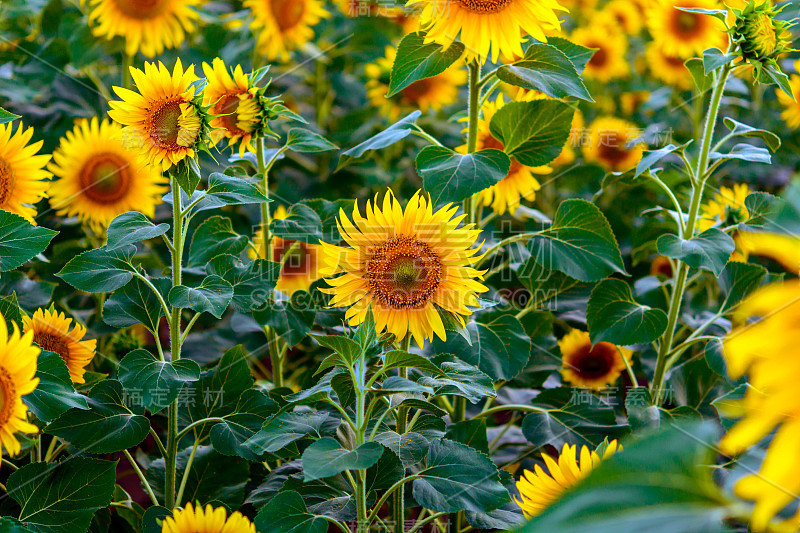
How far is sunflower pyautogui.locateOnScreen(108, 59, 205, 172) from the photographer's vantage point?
86 cm

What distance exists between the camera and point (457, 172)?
3.14 ft

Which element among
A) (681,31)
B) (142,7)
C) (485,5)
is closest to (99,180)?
(142,7)

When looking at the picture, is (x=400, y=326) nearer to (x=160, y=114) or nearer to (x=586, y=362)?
(x=160, y=114)

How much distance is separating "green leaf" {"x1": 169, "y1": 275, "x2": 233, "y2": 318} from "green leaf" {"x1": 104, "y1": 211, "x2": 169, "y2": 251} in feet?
0.26

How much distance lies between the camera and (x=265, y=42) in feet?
6.04

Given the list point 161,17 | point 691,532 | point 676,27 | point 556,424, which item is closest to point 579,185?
point 676,27

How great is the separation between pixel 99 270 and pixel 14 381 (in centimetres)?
27

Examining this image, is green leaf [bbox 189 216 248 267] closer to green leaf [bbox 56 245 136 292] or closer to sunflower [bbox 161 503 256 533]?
green leaf [bbox 56 245 136 292]

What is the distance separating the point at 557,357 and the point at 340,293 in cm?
54

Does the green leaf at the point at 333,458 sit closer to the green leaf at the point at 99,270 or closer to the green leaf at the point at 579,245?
the green leaf at the point at 99,270

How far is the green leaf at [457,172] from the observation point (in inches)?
36.6

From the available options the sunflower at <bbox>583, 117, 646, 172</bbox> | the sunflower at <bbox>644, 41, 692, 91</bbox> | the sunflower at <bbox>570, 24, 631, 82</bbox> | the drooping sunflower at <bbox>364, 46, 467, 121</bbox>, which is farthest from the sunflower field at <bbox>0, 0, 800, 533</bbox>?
the sunflower at <bbox>570, 24, 631, 82</bbox>

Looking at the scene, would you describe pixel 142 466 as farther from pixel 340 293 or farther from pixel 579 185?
pixel 579 185

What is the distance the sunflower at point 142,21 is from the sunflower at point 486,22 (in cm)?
93
